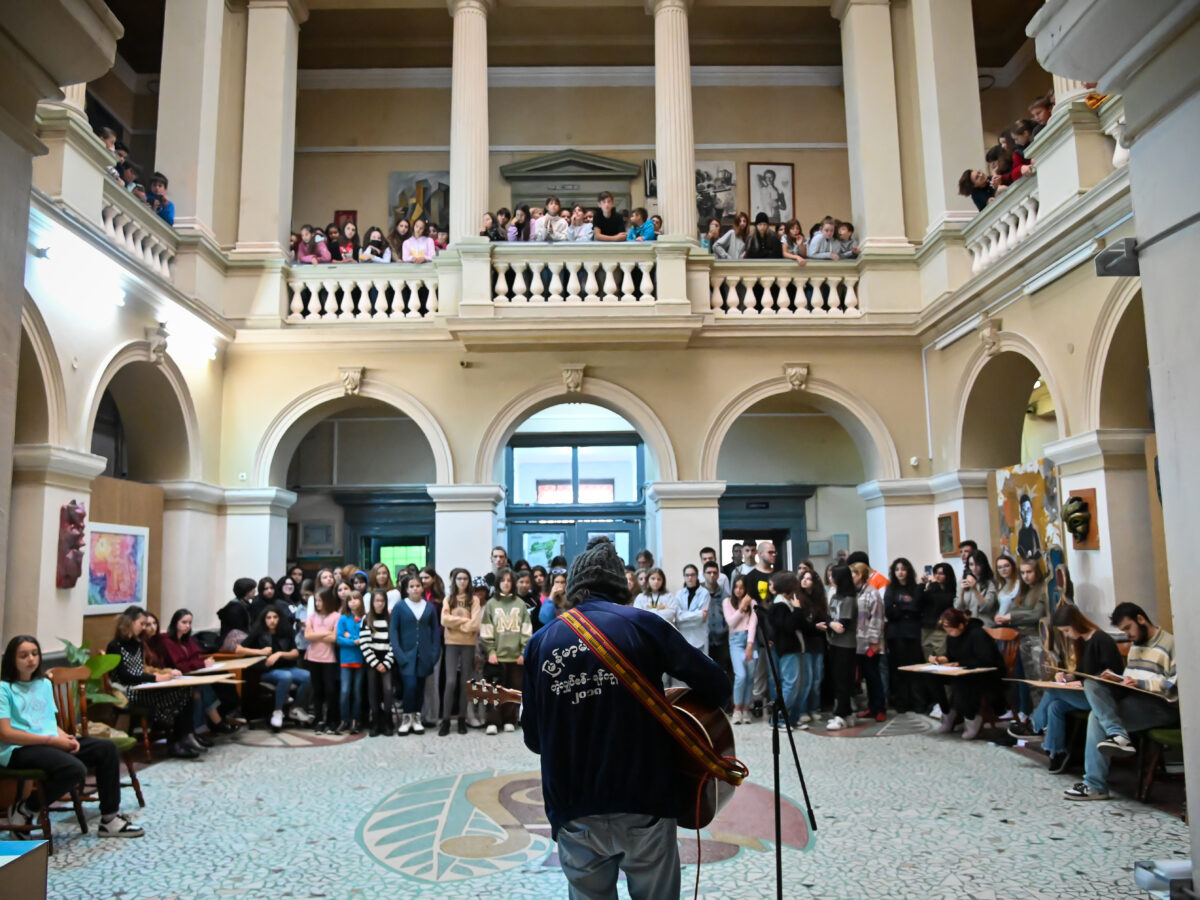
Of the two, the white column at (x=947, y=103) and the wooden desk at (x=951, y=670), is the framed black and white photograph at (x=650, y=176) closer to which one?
the white column at (x=947, y=103)

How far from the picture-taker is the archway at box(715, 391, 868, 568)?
51.1ft

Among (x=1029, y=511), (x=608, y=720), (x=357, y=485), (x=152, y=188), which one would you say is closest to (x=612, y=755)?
(x=608, y=720)

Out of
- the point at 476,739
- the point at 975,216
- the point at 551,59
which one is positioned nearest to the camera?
the point at 476,739

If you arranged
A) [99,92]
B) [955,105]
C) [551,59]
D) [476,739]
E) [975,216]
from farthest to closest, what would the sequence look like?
[551,59] < [99,92] < [955,105] < [975,216] < [476,739]

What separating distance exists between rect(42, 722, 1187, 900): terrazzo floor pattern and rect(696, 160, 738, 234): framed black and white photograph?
32.4 ft

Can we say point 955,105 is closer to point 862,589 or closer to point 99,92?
point 862,589

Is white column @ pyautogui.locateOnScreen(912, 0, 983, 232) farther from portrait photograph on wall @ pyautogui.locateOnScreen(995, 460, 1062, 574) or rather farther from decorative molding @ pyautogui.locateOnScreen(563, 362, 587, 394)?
decorative molding @ pyautogui.locateOnScreen(563, 362, 587, 394)

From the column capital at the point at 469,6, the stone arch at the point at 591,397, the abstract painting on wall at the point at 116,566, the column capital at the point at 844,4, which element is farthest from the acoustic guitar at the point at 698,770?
the column capital at the point at 844,4

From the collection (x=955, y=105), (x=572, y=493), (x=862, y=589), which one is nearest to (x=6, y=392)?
(x=862, y=589)

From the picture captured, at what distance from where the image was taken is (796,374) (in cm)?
1199

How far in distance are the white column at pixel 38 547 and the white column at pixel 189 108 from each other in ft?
14.1

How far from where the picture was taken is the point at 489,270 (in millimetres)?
11836

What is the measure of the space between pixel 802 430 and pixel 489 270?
21.5 feet

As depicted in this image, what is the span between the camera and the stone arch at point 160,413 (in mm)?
10359
